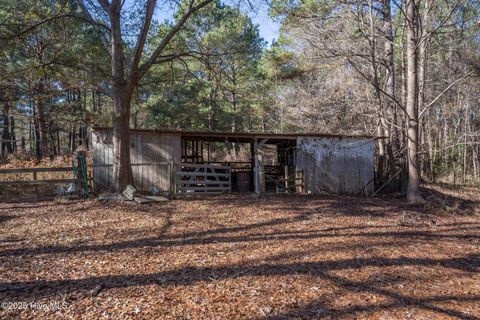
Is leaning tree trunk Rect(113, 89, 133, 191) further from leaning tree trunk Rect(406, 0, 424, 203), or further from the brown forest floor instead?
leaning tree trunk Rect(406, 0, 424, 203)

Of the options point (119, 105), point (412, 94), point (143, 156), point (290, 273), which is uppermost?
point (412, 94)

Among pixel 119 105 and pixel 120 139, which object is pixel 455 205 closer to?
pixel 120 139

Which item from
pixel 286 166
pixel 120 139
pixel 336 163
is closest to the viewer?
pixel 120 139

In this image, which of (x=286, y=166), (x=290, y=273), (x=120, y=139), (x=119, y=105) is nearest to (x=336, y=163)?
(x=286, y=166)

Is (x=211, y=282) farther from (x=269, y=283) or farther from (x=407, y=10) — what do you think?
(x=407, y=10)

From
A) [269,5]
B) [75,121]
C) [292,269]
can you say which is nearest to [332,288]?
[292,269]

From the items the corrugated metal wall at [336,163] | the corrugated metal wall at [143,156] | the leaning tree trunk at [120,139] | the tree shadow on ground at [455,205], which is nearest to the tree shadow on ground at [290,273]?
the tree shadow on ground at [455,205]

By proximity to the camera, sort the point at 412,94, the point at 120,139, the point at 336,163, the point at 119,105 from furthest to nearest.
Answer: the point at 336,163 < the point at 120,139 < the point at 119,105 < the point at 412,94

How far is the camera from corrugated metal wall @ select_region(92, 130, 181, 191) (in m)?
10.9

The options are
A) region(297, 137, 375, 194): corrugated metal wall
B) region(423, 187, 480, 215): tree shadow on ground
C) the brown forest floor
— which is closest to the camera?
the brown forest floor

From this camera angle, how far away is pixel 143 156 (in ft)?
37.0

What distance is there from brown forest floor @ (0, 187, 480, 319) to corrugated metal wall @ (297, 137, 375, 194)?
4372 millimetres

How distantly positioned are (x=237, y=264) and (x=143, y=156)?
26.8 feet

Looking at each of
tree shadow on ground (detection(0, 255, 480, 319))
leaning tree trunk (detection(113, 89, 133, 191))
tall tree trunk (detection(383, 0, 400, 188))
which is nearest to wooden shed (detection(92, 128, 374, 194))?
tall tree trunk (detection(383, 0, 400, 188))
